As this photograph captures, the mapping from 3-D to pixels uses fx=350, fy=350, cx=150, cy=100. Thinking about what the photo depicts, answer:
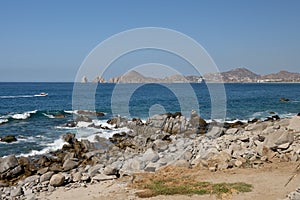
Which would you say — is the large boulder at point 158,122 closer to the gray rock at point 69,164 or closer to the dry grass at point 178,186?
the gray rock at point 69,164

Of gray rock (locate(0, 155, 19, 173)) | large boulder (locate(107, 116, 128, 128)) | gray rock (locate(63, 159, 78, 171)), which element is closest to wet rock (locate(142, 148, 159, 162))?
gray rock (locate(63, 159, 78, 171))

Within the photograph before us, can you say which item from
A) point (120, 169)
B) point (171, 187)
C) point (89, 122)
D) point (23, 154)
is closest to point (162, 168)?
point (120, 169)

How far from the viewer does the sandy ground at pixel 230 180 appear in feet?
34.5

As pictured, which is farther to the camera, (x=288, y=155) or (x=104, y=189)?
(x=288, y=155)

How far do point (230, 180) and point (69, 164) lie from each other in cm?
831

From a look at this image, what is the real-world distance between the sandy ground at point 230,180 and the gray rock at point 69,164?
3792mm

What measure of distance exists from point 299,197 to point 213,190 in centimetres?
337

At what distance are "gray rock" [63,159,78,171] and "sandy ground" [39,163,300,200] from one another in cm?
379

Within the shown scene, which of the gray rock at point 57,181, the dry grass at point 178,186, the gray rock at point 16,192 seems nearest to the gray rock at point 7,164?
the gray rock at point 16,192

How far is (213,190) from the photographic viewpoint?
10.9m

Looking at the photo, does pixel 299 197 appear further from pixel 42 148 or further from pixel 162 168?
Result: pixel 42 148

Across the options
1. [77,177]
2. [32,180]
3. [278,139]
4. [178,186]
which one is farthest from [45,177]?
[278,139]

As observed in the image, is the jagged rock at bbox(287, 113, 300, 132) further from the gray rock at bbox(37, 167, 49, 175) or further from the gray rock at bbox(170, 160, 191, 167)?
the gray rock at bbox(37, 167, 49, 175)

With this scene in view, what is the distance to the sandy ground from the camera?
10516 mm
